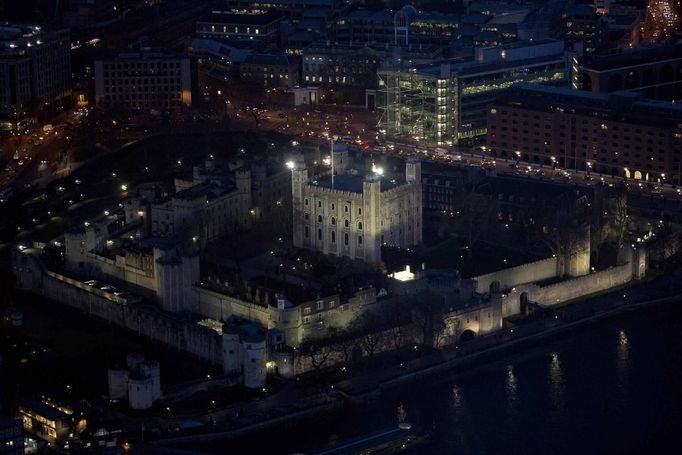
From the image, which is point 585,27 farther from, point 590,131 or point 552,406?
point 552,406

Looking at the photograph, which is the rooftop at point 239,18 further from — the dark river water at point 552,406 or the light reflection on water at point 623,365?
the light reflection on water at point 623,365

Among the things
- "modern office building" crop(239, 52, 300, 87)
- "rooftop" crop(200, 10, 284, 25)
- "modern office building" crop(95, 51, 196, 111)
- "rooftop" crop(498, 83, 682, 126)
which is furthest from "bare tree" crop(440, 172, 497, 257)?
"rooftop" crop(200, 10, 284, 25)

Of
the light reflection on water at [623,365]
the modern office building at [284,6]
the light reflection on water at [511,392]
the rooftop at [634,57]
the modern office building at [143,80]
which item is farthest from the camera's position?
the modern office building at [284,6]

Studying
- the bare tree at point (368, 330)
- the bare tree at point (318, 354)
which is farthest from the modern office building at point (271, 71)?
the bare tree at point (318, 354)

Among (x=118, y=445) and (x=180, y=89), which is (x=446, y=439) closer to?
(x=118, y=445)

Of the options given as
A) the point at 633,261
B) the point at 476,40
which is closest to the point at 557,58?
the point at 476,40

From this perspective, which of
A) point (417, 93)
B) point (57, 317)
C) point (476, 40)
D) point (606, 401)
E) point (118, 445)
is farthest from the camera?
point (476, 40)

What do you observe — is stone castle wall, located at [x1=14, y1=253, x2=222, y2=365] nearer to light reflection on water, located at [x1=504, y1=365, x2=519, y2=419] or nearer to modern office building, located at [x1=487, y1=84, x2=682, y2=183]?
light reflection on water, located at [x1=504, y1=365, x2=519, y2=419]
